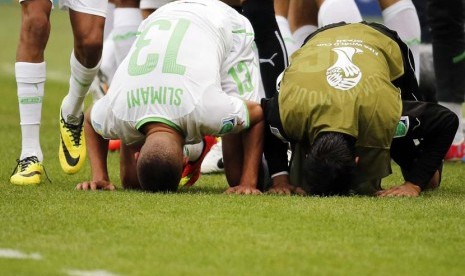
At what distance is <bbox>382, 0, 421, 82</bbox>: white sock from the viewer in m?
7.89

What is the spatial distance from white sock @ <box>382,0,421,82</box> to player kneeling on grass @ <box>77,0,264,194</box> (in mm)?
1433

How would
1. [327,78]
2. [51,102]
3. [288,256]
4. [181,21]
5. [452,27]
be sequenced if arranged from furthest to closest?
[51,102], [452,27], [181,21], [327,78], [288,256]

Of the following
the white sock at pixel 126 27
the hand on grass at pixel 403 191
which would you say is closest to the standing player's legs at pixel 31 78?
the hand on grass at pixel 403 191

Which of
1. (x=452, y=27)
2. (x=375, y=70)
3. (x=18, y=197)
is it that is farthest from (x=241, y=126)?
(x=452, y=27)

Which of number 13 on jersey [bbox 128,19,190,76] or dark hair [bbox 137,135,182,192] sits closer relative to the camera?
dark hair [bbox 137,135,182,192]

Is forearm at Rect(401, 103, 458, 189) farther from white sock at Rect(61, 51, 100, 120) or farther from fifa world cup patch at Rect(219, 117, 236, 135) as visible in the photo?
white sock at Rect(61, 51, 100, 120)

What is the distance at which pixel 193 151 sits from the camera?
6.97 metres

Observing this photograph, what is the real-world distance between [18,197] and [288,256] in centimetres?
193

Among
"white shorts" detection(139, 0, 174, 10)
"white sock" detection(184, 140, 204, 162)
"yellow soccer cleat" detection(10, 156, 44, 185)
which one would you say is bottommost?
"yellow soccer cleat" detection(10, 156, 44, 185)

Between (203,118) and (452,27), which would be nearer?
(203,118)

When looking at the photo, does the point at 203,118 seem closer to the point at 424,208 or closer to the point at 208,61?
the point at 208,61

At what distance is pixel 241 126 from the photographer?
20.3ft

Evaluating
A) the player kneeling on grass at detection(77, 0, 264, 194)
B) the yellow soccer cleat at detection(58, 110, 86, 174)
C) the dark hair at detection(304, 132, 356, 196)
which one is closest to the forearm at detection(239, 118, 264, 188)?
the player kneeling on grass at detection(77, 0, 264, 194)

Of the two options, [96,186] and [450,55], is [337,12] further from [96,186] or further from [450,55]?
[96,186]
